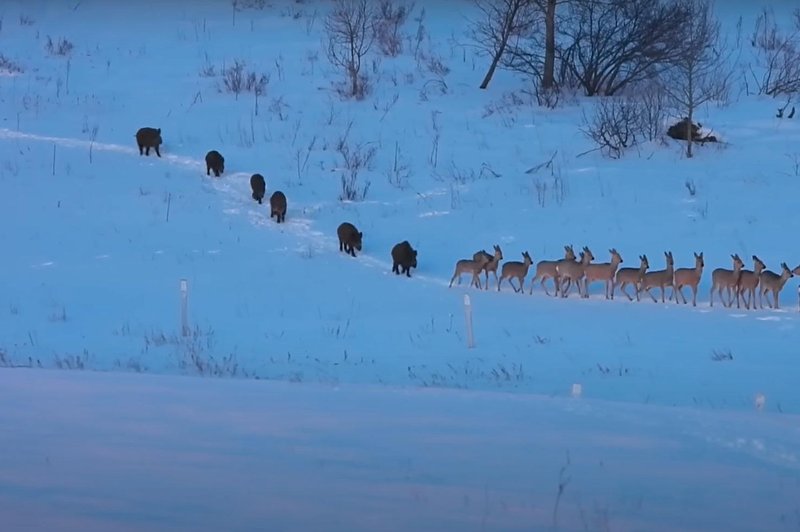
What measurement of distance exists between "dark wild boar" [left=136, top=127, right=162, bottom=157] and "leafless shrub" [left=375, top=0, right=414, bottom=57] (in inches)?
442

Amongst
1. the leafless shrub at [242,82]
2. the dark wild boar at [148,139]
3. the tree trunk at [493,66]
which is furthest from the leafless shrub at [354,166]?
the tree trunk at [493,66]

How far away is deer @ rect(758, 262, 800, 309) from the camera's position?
19.0 meters

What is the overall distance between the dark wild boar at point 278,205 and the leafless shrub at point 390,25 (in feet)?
46.7

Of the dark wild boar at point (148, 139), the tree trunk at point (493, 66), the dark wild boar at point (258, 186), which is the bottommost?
the dark wild boar at point (258, 186)

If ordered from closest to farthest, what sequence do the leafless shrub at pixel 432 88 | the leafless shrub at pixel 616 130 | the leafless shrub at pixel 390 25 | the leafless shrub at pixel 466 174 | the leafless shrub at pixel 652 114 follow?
1. the leafless shrub at pixel 466 174
2. the leafless shrub at pixel 616 130
3. the leafless shrub at pixel 652 114
4. the leafless shrub at pixel 432 88
5. the leafless shrub at pixel 390 25

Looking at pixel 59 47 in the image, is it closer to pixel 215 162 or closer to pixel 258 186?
pixel 215 162

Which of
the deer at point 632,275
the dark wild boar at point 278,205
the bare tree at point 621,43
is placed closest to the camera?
the deer at point 632,275

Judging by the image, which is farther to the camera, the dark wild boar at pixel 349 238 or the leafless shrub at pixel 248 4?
the leafless shrub at pixel 248 4

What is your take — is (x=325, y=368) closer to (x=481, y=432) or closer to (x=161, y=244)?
(x=481, y=432)

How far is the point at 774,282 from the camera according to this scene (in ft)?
62.2

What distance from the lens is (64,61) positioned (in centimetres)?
3753

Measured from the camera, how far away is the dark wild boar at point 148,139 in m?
28.2

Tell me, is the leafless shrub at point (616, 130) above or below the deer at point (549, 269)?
above

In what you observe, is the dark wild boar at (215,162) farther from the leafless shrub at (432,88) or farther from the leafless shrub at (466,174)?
the leafless shrub at (432,88)
